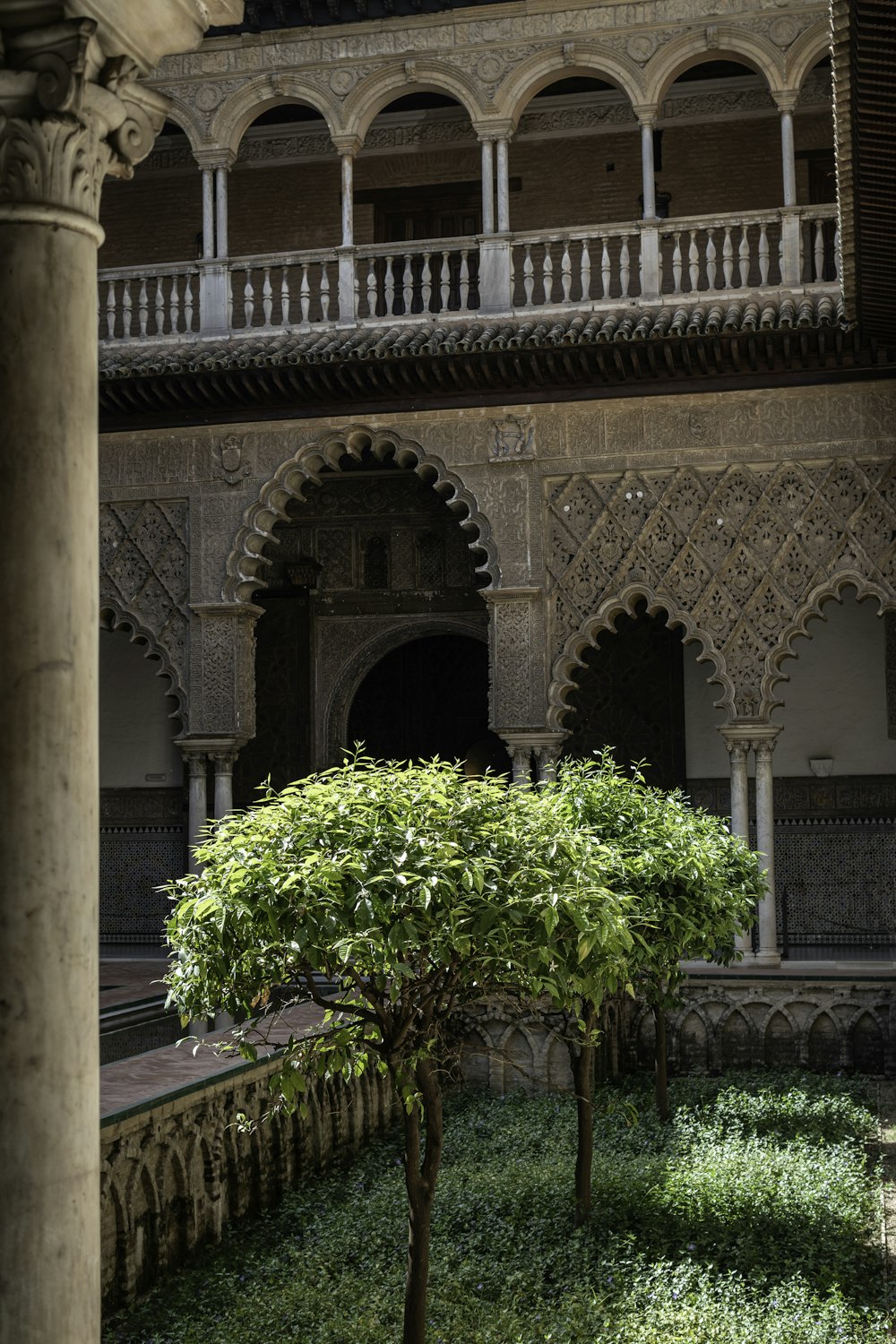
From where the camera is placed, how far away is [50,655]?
2820 mm

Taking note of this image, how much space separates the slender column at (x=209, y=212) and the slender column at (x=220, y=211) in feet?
0.17

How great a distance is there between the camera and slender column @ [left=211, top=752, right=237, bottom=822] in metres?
13.0

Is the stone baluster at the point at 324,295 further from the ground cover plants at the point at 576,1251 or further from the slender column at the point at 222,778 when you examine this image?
the ground cover plants at the point at 576,1251

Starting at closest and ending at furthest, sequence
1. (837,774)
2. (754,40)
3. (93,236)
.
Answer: (93,236), (754,40), (837,774)

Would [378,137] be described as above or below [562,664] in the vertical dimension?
above

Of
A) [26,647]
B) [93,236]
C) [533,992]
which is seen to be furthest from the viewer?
[533,992]

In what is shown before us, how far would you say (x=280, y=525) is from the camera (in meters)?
15.8

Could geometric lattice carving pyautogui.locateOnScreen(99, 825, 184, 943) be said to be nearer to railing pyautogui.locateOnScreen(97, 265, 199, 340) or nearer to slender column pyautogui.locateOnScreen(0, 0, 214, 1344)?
railing pyautogui.locateOnScreen(97, 265, 199, 340)

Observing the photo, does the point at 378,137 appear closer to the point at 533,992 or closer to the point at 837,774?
the point at 837,774

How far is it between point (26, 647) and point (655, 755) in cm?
1279

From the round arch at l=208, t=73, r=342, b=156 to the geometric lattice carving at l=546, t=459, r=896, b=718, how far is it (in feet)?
12.8

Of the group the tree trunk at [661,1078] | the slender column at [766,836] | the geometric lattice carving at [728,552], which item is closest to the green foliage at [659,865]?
the tree trunk at [661,1078]

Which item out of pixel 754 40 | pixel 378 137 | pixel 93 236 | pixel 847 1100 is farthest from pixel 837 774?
pixel 93 236

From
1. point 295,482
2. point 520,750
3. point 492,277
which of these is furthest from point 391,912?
point 492,277
